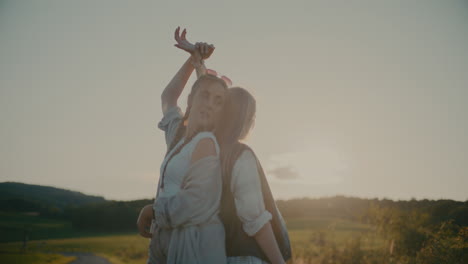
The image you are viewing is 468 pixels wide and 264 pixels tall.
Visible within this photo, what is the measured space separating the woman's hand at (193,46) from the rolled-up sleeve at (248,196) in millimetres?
1143

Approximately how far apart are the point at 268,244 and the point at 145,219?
1104mm

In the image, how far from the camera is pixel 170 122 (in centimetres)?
372

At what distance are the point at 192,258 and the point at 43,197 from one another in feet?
270

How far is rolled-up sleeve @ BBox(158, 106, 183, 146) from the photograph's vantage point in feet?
12.0

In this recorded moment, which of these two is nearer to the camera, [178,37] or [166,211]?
[166,211]

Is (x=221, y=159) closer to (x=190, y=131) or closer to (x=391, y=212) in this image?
(x=190, y=131)

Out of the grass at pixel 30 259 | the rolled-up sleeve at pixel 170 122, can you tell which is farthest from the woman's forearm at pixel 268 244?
the grass at pixel 30 259

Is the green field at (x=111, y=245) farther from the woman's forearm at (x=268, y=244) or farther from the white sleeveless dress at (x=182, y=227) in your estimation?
the woman's forearm at (x=268, y=244)

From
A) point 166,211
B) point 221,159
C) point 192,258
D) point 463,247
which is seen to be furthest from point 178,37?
point 463,247

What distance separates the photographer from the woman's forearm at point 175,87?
383 centimetres

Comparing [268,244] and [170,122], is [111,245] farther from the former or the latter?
[268,244]

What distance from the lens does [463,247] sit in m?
10.7

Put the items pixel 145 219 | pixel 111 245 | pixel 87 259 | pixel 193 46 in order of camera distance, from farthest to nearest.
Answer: pixel 111 245, pixel 87 259, pixel 193 46, pixel 145 219

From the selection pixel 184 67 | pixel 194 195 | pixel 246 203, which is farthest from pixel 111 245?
pixel 246 203
